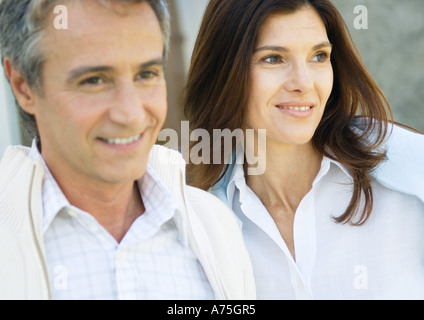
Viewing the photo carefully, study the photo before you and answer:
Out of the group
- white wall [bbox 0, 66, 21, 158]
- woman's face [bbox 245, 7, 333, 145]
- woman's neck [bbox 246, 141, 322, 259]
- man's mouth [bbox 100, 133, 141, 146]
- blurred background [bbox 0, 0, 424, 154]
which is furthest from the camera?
blurred background [bbox 0, 0, 424, 154]

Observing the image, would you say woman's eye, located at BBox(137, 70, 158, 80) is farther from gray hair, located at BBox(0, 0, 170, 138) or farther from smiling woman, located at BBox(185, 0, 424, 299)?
smiling woman, located at BBox(185, 0, 424, 299)

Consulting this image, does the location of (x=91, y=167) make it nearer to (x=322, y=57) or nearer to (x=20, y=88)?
(x=20, y=88)

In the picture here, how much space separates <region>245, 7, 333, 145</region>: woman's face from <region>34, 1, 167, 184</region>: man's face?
2.63ft

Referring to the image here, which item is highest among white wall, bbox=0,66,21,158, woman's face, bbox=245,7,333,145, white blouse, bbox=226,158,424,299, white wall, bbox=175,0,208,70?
white wall, bbox=175,0,208,70

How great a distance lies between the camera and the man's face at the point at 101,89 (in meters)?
1.71

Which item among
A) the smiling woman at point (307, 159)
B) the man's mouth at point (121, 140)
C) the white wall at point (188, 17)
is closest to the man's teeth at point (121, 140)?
the man's mouth at point (121, 140)

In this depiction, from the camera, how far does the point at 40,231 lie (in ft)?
5.59

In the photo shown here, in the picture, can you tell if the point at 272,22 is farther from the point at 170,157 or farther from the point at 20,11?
the point at 20,11

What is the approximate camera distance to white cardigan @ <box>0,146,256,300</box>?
5.41ft

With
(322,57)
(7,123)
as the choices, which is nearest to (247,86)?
(322,57)

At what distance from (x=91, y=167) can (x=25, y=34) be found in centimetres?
39

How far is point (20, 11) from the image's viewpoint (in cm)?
174

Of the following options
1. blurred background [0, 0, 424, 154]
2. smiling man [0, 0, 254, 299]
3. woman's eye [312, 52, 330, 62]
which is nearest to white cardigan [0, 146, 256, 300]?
smiling man [0, 0, 254, 299]

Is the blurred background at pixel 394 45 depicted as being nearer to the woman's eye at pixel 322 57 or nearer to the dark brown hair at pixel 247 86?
the dark brown hair at pixel 247 86
